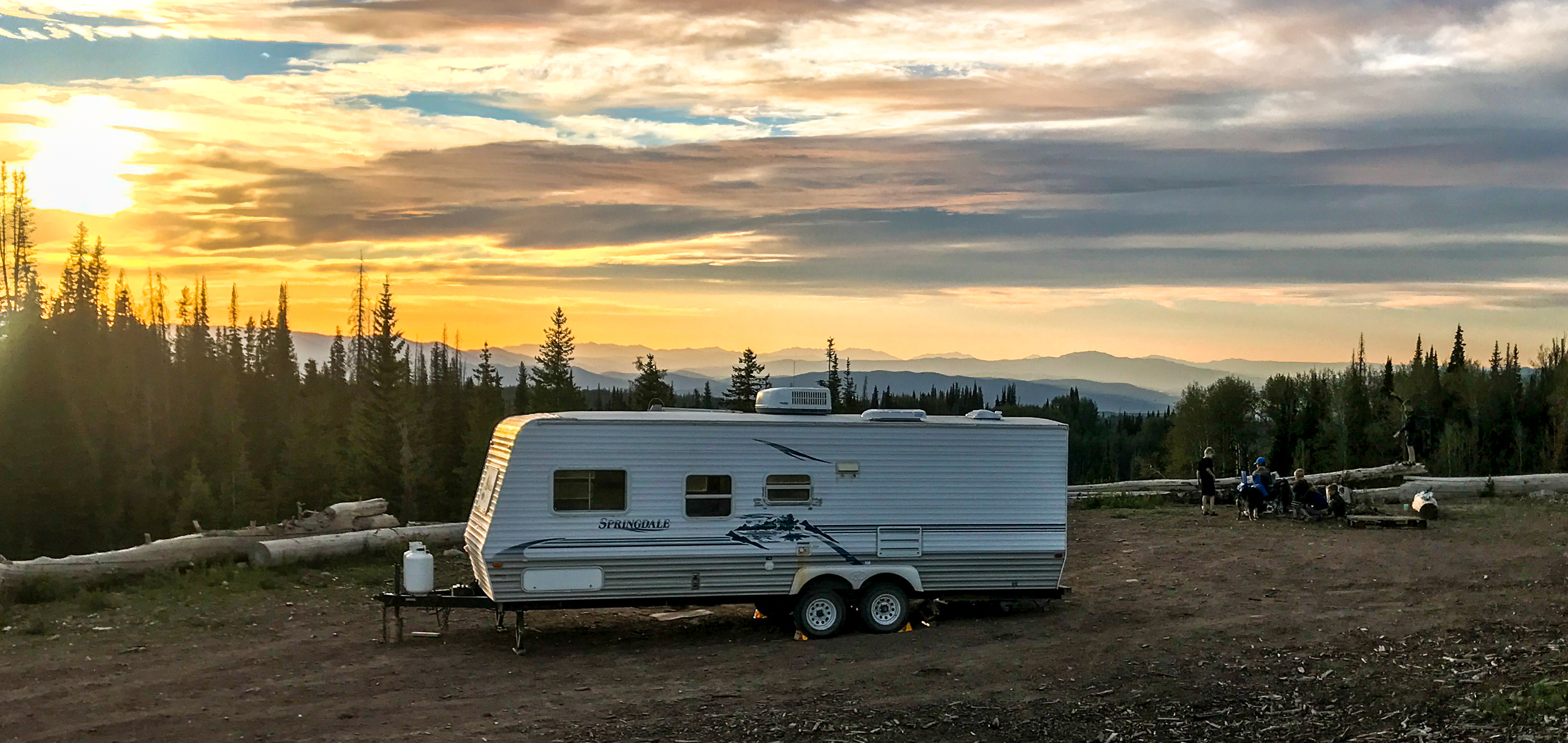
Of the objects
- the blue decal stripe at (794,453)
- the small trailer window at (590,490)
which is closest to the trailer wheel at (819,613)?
the blue decal stripe at (794,453)

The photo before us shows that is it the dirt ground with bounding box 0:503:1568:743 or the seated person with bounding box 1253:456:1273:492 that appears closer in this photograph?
the dirt ground with bounding box 0:503:1568:743

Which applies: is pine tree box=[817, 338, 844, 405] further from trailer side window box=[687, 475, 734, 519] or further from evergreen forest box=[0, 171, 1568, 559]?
trailer side window box=[687, 475, 734, 519]

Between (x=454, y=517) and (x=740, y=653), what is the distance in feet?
202

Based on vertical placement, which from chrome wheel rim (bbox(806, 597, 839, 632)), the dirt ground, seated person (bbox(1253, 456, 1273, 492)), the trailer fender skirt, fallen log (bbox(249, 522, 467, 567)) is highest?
seated person (bbox(1253, 456, 1273, 492))

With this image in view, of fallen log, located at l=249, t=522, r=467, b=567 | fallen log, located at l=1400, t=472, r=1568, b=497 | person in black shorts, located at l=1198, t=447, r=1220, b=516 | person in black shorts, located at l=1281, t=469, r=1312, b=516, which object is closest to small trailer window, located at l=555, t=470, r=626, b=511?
fallen log, located at l=249, t=522, r=467, b=567

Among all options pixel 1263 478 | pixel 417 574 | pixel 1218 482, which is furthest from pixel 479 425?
pixel 417 574

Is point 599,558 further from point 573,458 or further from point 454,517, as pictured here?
point 454,517

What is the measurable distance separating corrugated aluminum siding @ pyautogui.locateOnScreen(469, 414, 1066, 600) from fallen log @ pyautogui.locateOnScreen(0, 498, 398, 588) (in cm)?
737

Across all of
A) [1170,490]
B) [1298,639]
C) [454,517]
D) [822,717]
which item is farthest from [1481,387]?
[822,717]

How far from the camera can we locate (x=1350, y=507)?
2656cm

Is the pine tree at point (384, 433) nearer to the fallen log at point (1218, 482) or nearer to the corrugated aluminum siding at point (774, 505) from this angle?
the fallen log at point (1218, 482)

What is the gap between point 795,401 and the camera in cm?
1573

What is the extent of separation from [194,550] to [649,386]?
52.7 m

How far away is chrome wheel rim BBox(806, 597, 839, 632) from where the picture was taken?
14.8 m
